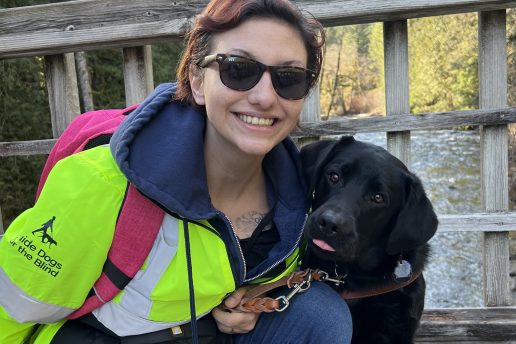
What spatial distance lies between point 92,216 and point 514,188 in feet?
19.6

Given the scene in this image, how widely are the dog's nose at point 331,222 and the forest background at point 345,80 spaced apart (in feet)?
8.57

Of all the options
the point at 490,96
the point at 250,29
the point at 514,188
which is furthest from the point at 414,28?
the point at 250,29

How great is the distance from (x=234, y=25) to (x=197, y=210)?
22.7 inches

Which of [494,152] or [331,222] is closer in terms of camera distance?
[331,222]

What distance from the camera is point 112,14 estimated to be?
226 cm

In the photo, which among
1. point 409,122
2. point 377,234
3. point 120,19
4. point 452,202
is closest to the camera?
point 377,234

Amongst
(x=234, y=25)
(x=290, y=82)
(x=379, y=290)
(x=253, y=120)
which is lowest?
(x=379, y=290)

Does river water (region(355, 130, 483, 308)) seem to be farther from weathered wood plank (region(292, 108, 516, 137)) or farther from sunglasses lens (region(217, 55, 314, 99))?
sunglasses lens (region(217, 55, 314, 99))

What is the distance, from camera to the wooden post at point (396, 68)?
7.83ft

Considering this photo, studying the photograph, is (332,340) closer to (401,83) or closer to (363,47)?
(401,83)

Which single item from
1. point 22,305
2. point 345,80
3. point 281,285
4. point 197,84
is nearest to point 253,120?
point 197,84

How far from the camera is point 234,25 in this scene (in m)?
1.57

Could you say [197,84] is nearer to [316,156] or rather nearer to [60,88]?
[316,156]

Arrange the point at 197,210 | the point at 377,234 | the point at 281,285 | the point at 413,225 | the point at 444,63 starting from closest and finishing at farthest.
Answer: the point at 197,210 < the point at 281,285 < the point at 413,225 < the point at 377,234 < the point at 444,63
